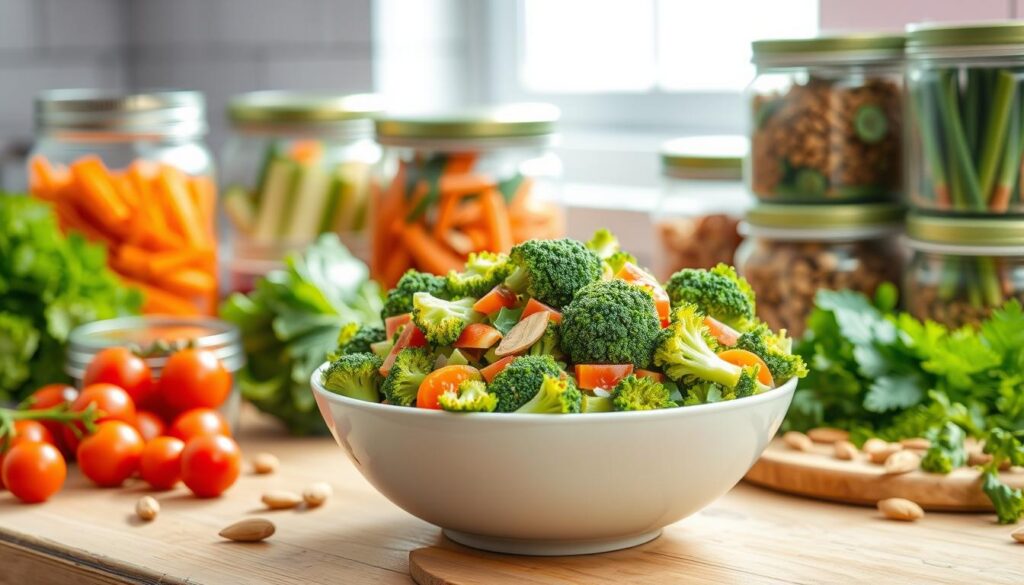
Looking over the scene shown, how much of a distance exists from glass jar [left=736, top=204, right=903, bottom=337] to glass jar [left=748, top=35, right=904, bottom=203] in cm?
3

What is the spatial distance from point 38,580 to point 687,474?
25.6 inches

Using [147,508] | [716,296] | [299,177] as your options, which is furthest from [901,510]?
[299,177]

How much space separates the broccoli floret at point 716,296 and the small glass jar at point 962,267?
370mm

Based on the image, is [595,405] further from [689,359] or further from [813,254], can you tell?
[813,254]

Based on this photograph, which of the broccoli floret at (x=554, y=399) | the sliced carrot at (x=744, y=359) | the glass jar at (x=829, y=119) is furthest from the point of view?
the glass jar at (x=829, y=119)

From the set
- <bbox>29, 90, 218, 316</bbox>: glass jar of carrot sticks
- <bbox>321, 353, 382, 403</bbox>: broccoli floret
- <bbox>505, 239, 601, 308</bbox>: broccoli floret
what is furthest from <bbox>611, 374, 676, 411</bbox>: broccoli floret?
<bbox>29, 90, 218, 316</bbox>: glass jar of carrot sticks

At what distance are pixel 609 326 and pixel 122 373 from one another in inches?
28.1

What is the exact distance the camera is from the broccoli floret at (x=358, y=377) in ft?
3.78

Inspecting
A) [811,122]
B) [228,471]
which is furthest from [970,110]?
[228,471]

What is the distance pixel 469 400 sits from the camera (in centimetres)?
105

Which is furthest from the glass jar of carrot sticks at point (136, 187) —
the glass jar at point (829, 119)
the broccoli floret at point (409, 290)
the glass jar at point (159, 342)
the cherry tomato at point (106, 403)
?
the glass jar at point (829, 119)

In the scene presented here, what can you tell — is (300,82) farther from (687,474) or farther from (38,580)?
(687,474)

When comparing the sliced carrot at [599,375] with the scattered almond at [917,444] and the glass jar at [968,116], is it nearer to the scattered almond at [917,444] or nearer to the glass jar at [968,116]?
the scattered almond at [917,444]

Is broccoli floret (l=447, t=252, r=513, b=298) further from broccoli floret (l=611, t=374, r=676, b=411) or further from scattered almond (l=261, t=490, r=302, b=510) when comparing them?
scattered almond (l=261, t=490, r=302, b=510)
